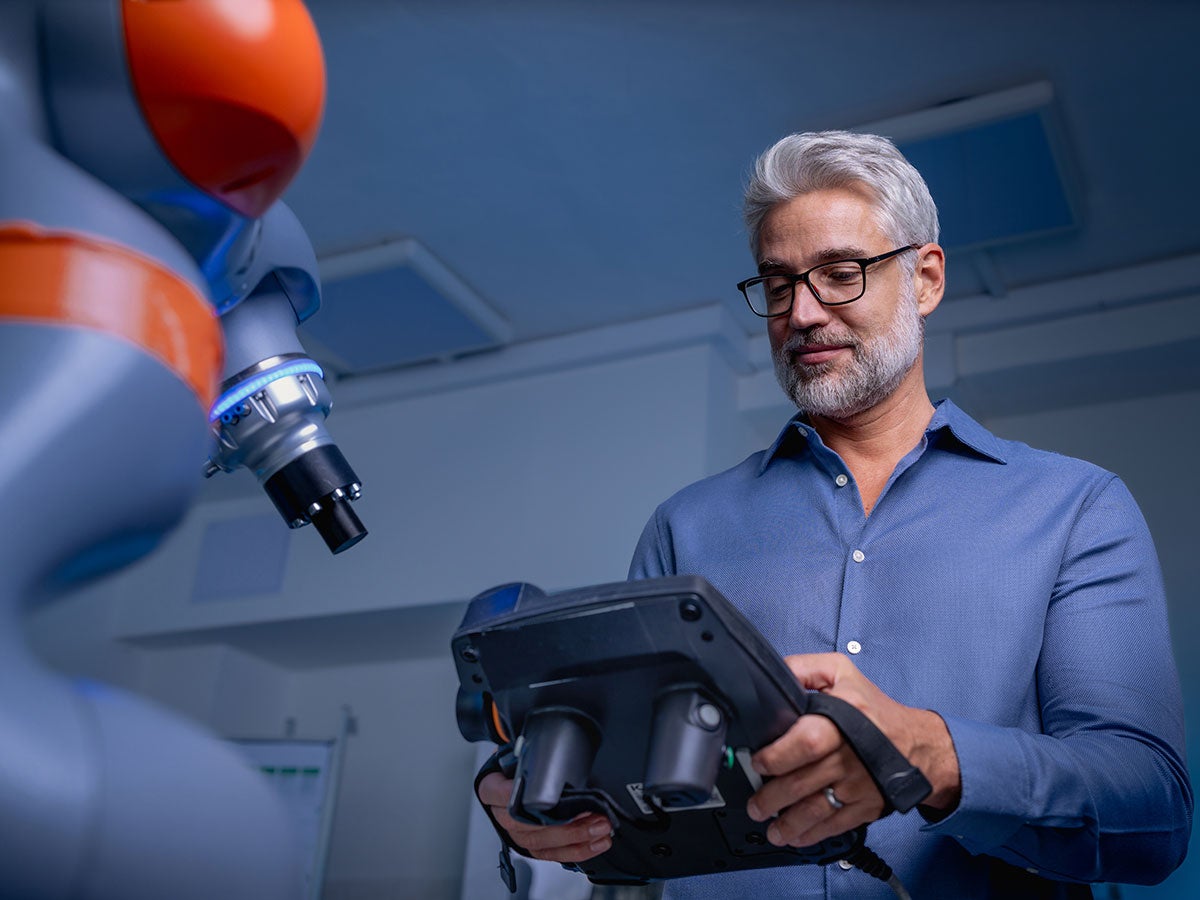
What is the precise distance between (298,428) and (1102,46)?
8.52 feet

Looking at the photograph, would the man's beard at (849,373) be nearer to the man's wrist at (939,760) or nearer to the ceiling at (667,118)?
the man's wrist at (939,760)

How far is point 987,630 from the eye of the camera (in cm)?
111

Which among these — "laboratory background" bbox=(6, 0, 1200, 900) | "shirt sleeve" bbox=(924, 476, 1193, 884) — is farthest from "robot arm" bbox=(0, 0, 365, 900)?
"laboratory background" bbox=(6, 0, 1200, 900)

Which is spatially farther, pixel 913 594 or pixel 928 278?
pixel 928 278

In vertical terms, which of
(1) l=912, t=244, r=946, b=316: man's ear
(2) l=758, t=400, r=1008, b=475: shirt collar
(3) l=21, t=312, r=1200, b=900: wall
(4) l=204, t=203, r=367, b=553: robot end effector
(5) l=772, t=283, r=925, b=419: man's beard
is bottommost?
(4) l=204, t=203, r=367, b=553: robot end effector

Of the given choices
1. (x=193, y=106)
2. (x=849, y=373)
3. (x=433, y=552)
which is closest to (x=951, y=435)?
(x=849, y=373)

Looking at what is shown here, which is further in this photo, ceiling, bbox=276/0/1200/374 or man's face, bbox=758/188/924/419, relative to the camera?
ceiling, bbox=276/0/1200/374

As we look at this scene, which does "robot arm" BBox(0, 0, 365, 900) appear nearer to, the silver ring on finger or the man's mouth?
the silver ring on finger

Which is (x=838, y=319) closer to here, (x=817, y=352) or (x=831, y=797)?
(x=817, y=352)

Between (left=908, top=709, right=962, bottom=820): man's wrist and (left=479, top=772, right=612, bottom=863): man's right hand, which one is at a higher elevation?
(left=908, top=709, right=962, bottom=820): man's wrist

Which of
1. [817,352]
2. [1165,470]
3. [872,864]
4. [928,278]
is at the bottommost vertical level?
[872,864]

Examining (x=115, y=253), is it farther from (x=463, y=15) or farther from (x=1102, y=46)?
(x=1102, y=46)

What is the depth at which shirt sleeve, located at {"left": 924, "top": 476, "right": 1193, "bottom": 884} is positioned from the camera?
2.86ft

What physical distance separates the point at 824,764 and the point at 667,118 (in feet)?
8.53
